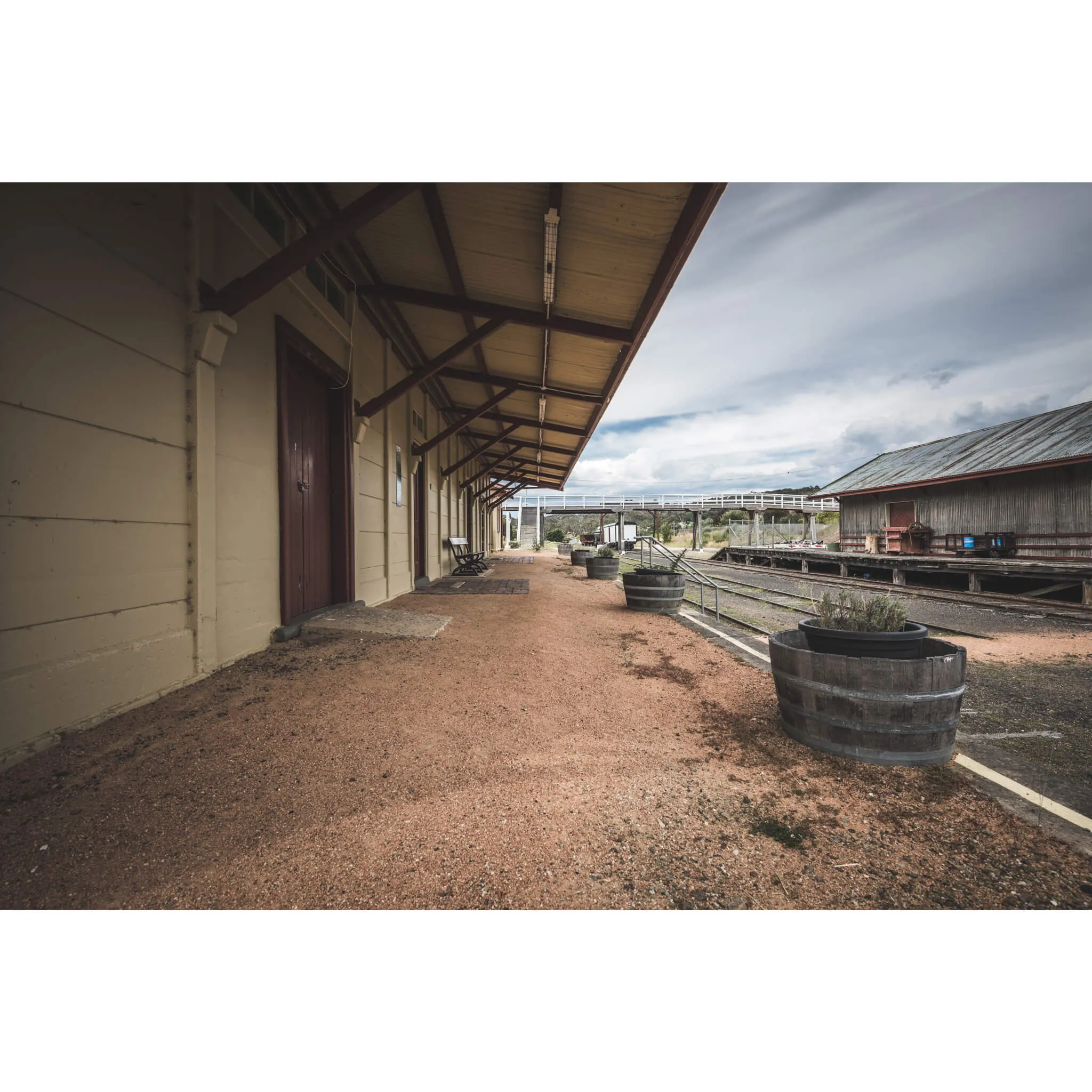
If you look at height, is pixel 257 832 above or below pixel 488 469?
below

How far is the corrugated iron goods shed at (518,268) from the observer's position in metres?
3.71

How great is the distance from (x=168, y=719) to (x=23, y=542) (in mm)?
1117

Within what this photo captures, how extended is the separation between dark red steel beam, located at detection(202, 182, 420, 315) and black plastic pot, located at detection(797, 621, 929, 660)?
399 centimetres

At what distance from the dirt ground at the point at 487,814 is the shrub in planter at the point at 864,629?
1.84 ft

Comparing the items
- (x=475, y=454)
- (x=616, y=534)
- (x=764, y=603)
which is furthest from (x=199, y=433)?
(x=616, y=534)

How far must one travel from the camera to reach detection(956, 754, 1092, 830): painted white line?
1.73 m

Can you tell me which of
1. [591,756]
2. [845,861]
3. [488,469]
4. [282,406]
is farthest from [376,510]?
[488,469]

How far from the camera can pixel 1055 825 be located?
1.66 metres

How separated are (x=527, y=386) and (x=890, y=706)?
8.01 m

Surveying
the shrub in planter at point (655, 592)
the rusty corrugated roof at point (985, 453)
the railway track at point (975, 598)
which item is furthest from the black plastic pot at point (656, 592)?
the rusty corrugated roof at point (985, 453)

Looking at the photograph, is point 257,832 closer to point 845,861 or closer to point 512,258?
point 845,861

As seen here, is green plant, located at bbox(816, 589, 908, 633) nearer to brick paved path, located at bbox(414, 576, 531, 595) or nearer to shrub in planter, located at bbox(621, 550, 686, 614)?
shrub in planter, located at bbox(621, 550, 686, 614)

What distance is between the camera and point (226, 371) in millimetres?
3385

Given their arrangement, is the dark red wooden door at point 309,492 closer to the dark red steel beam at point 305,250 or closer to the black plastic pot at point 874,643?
the dark red steel beam at point 305,250
